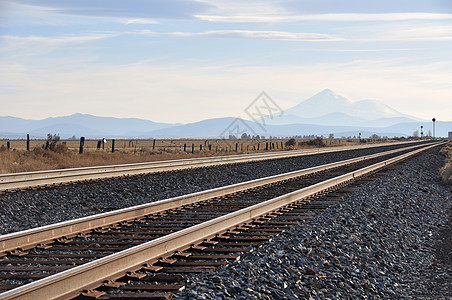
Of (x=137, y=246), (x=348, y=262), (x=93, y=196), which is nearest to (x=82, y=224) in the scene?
(x=137, y=246)

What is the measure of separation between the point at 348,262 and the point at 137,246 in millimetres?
3131

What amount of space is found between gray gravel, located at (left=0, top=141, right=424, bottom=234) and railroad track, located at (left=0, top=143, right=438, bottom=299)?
182cm

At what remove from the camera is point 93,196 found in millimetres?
15148

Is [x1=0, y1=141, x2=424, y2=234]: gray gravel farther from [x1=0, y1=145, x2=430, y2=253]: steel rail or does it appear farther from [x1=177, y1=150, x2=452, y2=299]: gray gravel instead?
[x1=177, y1=150, x2=452, y2=299]: gray gravel

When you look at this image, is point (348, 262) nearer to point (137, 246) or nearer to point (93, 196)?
point (137, 246)

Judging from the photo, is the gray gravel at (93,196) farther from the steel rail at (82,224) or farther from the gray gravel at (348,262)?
the gray gravel at (348,262)

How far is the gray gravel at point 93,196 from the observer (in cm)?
1196

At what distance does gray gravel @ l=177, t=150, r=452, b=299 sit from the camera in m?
6.56

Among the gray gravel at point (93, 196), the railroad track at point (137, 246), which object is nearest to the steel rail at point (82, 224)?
the railroad track at point (137, 246)

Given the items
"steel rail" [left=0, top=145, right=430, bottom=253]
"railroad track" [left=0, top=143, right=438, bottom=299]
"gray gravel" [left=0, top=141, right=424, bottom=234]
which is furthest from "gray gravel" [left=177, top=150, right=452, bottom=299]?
"gray gravel" [left=0, top=141, right=424, bottom=234]

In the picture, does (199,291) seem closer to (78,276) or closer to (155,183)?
(78,276)

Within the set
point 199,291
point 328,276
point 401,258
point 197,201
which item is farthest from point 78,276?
point 197,201

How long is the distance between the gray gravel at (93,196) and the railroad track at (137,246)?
5.96 feet

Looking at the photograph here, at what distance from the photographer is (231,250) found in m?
8.00
